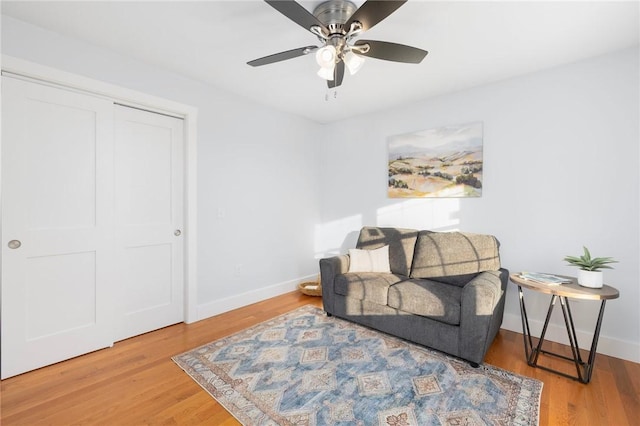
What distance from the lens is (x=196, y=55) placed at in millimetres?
2461

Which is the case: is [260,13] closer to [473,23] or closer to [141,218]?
[473,23]

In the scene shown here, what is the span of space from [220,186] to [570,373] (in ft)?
11.4

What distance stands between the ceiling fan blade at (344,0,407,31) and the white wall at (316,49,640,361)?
2023 millimetres

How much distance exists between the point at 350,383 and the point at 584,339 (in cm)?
213

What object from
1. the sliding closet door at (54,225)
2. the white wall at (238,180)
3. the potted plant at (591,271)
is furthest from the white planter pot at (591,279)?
the sliding closet door at (54,225)

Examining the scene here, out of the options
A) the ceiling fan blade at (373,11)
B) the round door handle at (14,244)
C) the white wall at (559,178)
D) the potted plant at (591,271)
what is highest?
the ceiling fan blade at (373,11)

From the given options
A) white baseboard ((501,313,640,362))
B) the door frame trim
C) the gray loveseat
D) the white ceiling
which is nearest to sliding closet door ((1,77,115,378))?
Answer: the door frame trim

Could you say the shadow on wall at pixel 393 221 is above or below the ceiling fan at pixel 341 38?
below

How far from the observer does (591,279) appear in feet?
6.73

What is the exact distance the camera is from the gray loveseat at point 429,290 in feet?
7.06

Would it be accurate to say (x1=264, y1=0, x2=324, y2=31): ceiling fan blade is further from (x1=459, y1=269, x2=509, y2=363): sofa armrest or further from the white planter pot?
A: the white planter pot

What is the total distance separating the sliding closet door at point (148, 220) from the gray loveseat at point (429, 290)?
5.17 ft

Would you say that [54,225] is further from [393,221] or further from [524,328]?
[524,328]

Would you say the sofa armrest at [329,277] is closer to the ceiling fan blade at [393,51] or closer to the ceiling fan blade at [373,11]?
the ceiling fan blade at [393,51]
